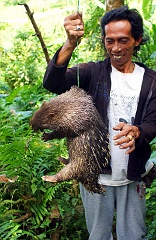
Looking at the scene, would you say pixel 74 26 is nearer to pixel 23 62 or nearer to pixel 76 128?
pixel 76 128

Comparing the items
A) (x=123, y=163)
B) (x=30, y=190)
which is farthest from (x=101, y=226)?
(x=30, y=190)

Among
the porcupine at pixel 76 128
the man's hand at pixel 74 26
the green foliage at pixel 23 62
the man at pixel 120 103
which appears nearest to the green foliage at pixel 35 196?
the man at pixel 120 103

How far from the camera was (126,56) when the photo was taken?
2.66m

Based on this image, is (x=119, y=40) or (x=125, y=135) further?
(x=119, y=40)

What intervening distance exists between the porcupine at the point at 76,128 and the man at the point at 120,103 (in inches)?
6.3

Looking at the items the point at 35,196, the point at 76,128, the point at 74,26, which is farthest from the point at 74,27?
the point at 35,196

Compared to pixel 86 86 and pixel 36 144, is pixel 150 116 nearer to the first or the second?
pixel 86 86

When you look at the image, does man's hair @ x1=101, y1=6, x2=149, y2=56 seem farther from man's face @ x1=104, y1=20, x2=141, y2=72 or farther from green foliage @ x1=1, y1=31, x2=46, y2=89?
green foliage @ x1=1, y1=31, x2=46, y2=89

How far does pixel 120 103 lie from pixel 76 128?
51 cm

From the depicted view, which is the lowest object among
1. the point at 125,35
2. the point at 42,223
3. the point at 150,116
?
the point at 42,223

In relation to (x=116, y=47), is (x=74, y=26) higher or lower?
higher

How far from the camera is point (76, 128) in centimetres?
237

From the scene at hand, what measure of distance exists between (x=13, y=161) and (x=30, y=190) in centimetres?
38

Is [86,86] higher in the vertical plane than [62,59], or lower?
lower
